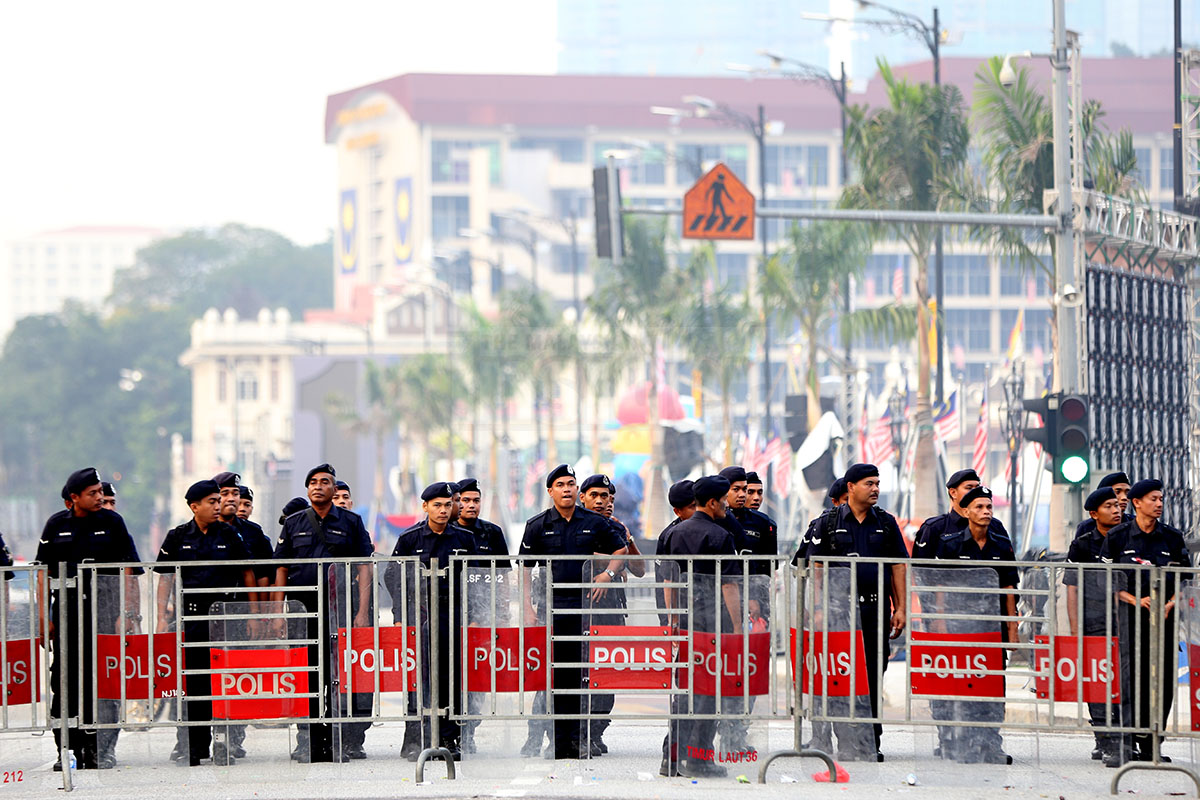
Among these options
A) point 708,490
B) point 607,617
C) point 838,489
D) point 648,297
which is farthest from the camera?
point 648,297

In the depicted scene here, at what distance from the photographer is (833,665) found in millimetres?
10750

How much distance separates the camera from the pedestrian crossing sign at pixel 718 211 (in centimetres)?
2259

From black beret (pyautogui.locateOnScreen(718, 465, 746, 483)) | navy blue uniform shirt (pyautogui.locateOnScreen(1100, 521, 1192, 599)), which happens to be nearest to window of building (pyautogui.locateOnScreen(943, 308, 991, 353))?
black beret (pyautogui.locateOnScreen(718, 465, 746, 483))

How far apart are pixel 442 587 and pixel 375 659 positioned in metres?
0.55

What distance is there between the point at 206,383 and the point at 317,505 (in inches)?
4276

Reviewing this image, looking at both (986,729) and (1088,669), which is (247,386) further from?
(1088,669)

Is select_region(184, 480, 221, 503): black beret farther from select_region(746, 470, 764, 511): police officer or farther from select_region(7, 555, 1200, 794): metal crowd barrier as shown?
select_region(746, 470, 764, 511): police officer

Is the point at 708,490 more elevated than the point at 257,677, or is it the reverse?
the point at 708,490

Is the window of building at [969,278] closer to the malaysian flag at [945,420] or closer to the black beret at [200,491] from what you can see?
→ the malaysian flag at [945,420]

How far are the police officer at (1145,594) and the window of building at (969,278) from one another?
349 feet

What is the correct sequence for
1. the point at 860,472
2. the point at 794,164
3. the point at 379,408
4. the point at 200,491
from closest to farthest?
the point at 860,472 < the point at 200,491 < the point at 379,408 < the point at 794,164

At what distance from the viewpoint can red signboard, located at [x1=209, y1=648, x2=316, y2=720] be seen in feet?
35.8

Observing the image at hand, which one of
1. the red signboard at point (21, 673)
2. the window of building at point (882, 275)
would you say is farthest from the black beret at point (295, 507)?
the window of building at point (882, 275)

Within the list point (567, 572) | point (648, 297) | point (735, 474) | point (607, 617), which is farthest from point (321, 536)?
point (648, 297)
